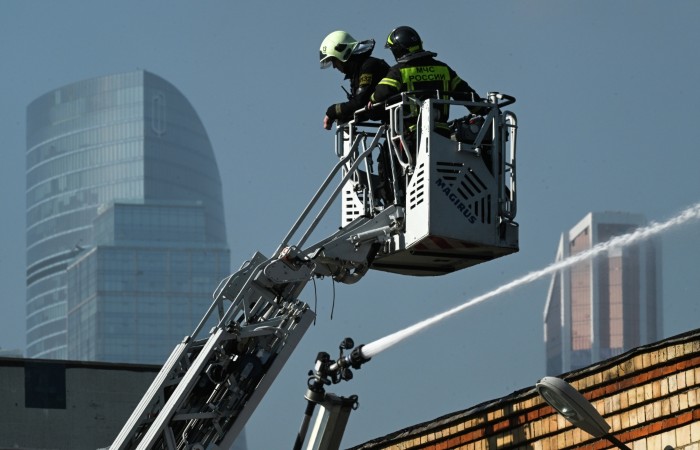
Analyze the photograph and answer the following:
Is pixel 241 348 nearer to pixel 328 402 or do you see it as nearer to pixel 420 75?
pixel 328 402

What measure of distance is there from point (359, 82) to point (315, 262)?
2.07 m

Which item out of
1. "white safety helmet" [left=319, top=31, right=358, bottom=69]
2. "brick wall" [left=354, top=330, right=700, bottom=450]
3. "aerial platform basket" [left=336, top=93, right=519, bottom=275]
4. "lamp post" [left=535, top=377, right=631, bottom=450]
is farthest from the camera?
"white safety helmet" [left=319, top=31, right=358, bottom=69]

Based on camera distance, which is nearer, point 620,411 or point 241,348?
point 620,411

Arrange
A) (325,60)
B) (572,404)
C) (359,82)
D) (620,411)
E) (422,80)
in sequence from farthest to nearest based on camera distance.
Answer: (325,60)
(359,82)
(422,80)
(620,411)
(572,404)

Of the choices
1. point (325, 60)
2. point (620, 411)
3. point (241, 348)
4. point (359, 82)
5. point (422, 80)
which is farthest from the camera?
point (325, 60)

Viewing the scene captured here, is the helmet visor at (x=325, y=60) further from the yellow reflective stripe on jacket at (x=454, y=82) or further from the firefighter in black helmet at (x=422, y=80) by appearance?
the yellow reflective stripe on jacket at (x=454, y=82)

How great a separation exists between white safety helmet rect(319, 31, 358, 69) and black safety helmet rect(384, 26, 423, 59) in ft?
1.77

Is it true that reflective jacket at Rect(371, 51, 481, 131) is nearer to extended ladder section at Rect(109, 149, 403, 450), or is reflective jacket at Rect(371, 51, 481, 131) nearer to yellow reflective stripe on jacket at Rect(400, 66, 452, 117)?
yellow reflective stripe on jacket at Rect(400, 66, 452, 117)

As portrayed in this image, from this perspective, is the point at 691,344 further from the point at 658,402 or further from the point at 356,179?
the point at 356,179

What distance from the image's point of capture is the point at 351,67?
1731 cm

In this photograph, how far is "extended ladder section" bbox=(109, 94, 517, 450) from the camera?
15.7 m

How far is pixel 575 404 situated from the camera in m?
12.3

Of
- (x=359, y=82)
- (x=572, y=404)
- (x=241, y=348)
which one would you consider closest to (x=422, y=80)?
(x=359, y=82)

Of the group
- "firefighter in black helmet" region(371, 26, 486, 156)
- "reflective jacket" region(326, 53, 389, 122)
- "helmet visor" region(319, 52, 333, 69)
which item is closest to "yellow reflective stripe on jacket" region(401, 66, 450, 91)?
"firefighter in black helmet" region(371, 26, 486, 156)
